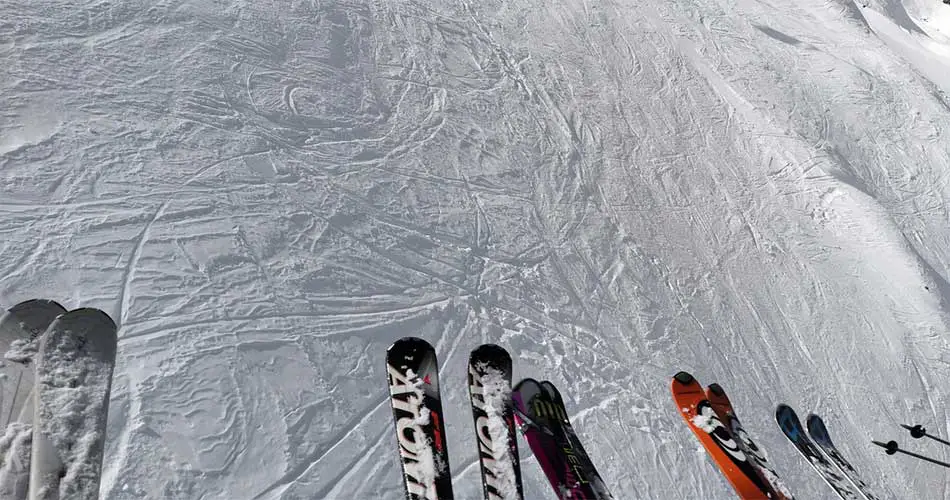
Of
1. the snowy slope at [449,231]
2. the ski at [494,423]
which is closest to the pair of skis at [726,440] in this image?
the snowy slope at [449,231]

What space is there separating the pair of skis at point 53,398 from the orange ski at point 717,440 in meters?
4.57

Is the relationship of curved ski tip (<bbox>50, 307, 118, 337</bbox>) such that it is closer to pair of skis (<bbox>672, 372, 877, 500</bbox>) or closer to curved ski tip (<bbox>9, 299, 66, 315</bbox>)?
curved ski tip (<bbox>9, 299, 66, 315</bbox>)

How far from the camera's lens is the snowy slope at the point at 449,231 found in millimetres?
5324

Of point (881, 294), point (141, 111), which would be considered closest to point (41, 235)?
point (141, 111)

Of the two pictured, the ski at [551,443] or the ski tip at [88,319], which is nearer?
the ski tip at [88,319]

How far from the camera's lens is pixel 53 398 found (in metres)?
3.93

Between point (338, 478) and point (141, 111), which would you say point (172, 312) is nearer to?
point (338, 478)

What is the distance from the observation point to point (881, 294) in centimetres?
970

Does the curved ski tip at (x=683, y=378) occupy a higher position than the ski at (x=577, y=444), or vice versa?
the ski at (x=577, y=444)

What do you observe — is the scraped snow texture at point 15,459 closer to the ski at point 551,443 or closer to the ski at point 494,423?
the ski at point 494,423

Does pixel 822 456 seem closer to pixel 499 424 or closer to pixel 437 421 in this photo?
pixel 499 424

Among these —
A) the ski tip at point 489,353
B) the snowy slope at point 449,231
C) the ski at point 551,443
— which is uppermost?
the ski tip at point 489,353

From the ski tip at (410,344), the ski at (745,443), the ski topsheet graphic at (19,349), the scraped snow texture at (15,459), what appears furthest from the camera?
the ski at (745,443)

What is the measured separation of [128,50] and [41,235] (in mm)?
2991
